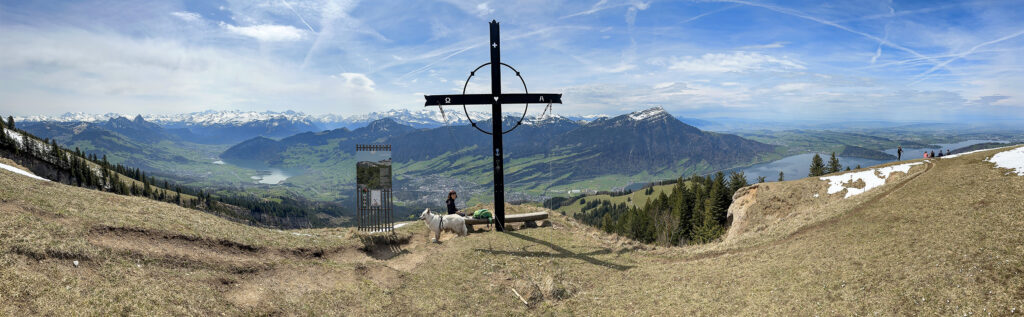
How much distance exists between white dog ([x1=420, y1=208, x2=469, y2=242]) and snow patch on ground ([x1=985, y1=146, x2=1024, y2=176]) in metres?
26.6

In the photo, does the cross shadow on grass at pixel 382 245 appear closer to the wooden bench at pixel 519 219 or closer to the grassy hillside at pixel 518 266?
the grassy hillside at pixel 518 266

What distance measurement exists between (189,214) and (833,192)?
1579 inches

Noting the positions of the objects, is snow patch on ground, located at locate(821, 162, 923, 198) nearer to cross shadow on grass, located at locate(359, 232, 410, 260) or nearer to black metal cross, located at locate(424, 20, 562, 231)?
black metal cross, located at locate(424, 20, 562, 231)

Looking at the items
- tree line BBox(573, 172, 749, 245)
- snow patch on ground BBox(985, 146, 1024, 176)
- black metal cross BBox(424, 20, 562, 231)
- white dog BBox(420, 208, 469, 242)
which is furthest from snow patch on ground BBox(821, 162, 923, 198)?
white dog BBox(420, 208, 469, 242)

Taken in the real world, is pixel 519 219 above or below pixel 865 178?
below

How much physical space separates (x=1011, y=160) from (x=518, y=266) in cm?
2600

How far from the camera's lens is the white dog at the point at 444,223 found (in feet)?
70.6

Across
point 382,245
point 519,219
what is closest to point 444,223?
point 382,245

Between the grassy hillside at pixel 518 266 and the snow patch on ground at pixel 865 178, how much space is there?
831 centimetres

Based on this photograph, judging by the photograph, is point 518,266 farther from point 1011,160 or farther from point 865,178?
point 865,178

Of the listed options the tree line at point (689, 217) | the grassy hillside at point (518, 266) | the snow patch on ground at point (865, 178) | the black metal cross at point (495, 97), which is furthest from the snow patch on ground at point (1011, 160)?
the tree line at point (689, 217)

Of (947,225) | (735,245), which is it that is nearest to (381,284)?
(735,245)

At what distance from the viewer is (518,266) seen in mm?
17000

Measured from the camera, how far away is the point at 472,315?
41.4 feet
